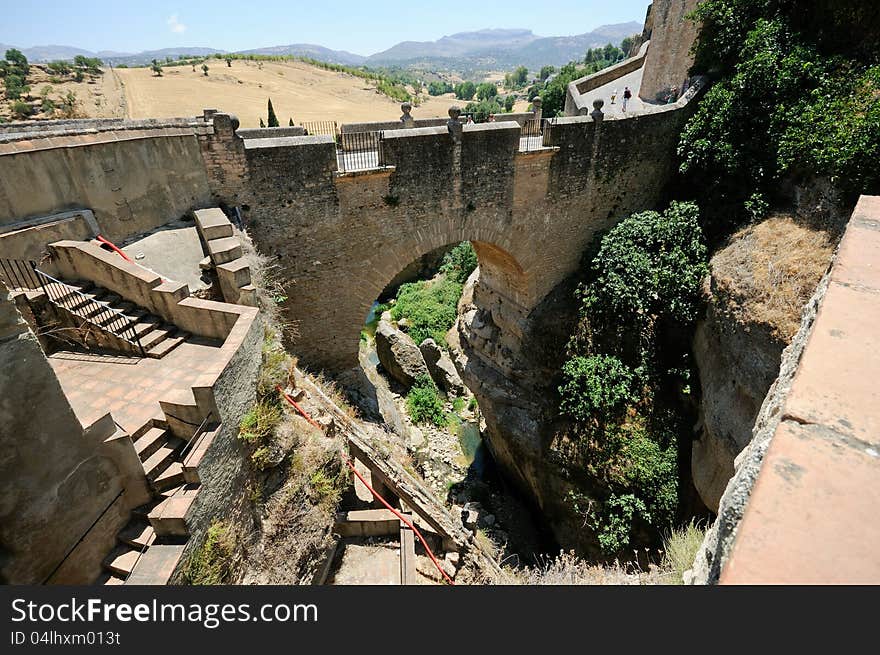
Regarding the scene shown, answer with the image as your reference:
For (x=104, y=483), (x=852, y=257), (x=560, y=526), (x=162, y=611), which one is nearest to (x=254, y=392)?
(x=104, y=483)

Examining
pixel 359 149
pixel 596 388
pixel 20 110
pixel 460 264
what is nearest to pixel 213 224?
pixel 359 149

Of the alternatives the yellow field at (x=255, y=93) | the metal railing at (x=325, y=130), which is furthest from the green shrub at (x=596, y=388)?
the yellow field at (x=255, y=93)

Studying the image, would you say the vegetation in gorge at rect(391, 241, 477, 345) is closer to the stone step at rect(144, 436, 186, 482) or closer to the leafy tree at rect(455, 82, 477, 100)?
the stone step at rect(144, 436, 186, 482)

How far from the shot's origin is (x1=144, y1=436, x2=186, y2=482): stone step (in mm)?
4648

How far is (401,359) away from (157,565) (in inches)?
530

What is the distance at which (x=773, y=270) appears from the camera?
27.5 ft

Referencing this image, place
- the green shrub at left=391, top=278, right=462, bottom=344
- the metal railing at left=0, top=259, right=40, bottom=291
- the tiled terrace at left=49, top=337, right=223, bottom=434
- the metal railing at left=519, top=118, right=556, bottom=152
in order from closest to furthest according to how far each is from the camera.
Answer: the tiled terrace at left=49, top=337, right=223, bottom=434, the metal railing at left=0, top=259, right=40, bottom=291, the metal railing at left=519, top=118, right=556, bottom=152, the green shrub at left=391, top=278, right=462, bottom=344

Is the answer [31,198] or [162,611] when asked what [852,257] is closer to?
[162,611]

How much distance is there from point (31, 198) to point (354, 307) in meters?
5.30

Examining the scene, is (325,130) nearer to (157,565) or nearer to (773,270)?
(157,565)

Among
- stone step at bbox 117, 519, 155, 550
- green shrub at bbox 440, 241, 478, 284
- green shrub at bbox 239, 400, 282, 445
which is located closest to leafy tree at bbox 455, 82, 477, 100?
green shrub at bbox 440, 241, 478, 284

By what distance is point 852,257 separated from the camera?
9.61 feet

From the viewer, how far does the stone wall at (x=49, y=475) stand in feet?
11.9

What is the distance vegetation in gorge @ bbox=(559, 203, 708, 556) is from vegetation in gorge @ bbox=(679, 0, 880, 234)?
1.21 meters
